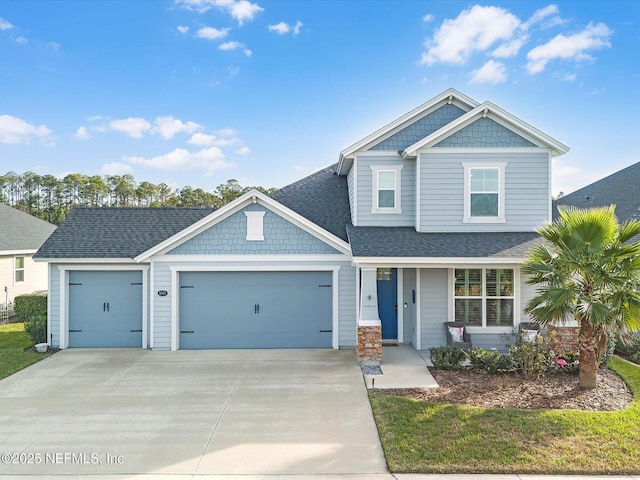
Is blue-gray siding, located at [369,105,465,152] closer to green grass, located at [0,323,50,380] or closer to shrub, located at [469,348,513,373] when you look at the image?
shrub, located at [469,348,513,373]

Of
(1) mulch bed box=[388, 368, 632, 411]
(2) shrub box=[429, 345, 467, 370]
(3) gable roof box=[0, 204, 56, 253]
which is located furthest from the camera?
(3) gable roof box=[0, 204, 56, 253]

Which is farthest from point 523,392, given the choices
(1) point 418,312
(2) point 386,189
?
(2) point 386,189

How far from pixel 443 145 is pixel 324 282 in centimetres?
513

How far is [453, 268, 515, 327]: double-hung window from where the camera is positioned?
1073cm

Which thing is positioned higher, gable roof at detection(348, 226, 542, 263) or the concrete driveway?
gable roof at detection(348, 226, 542, 263)

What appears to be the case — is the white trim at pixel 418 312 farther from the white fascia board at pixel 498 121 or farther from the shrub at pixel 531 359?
the white fascia board at pixel 498 121

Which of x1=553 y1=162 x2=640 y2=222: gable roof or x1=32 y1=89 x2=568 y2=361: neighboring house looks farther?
x1=553 y1=162 x2=640 y2=222: gable roof

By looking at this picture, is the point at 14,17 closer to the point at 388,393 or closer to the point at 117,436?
the point at 117,436

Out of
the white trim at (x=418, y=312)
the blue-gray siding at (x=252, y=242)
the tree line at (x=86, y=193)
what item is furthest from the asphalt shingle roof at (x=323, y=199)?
the tree line at (x=86, y=193)

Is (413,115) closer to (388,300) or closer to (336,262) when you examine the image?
(336,262)

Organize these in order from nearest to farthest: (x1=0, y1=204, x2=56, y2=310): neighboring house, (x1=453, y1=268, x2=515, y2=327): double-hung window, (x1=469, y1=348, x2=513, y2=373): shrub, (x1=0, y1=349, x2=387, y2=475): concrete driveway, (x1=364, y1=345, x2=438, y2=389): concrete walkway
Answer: (x1=0, y1=349, x2=387, y2=475): concrete driveway → (x1=364, y1=345, x2=438, y2=389): concrete walkway → (x1=469, y1=348, x2=513, y2=373): shrub → (x1=453, y1=268, x2=515, y2=327): double-hung window → (x1=0, y1=204, x2=56, y2=310): neighboring house

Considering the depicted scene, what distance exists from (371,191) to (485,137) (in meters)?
3.50

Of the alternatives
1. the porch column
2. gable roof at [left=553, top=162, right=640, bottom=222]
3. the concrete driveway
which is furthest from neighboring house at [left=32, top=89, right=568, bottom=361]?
gable roof at [left=553, top=162, right=640, bottom=222]

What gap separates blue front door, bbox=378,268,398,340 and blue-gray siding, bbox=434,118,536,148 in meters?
4.00
